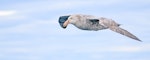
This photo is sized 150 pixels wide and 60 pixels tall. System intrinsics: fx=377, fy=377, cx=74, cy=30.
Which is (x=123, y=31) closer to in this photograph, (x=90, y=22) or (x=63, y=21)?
(x=90, y=22)

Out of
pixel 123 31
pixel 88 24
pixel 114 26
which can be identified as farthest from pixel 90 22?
pixel 123 31

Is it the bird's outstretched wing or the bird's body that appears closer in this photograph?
the bird's outstretched wing

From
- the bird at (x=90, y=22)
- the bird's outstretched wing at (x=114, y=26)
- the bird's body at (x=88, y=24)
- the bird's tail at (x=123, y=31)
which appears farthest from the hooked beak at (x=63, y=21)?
the bird's tail at (x=123, y=31)

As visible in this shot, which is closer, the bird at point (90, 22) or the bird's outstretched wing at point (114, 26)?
the bird's outstretched wing at point (114, 26)

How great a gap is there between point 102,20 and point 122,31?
10.4 ft

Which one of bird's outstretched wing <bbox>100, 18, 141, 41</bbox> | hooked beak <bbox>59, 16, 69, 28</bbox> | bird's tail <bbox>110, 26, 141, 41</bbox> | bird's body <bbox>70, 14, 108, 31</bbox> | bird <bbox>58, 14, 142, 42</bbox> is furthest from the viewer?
hooked beak <bbox>59, 16, 69, 28</bbox>

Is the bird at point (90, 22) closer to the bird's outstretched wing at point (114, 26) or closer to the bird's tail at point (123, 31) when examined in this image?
the bird's outstretched wing at point (114, 26)

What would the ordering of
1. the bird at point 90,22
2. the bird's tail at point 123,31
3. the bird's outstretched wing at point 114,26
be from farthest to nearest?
the bird at point 90,22 → the bird's outstretched wing at point 114,26 → the bird's tail at point 123,31

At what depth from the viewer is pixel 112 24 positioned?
34812 mm

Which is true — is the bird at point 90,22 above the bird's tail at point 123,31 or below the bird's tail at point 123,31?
above

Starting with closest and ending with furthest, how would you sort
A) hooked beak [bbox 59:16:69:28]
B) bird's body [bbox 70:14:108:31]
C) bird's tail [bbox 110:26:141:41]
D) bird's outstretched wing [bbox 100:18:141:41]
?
1. bird's tail [bbox 110:26:141:41]
2. bird's outstretched wing [bbox 100:18:141:41]
3. bird's body [bbox 70:14:108:31]
4. hooked beak [bbox 59:16:69:28]

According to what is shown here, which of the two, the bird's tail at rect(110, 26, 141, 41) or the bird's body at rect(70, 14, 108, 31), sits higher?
the bird's body at rect(70, 14, 108, 31)

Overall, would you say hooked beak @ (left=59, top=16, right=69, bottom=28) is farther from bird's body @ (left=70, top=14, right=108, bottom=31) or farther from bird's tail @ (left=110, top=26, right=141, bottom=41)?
bird's tail @ (left=110, top=26, right=141, bottom=41)

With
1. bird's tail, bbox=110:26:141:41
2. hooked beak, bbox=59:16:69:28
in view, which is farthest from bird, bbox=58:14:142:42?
bird's tail, bbox=110:26:141:41
